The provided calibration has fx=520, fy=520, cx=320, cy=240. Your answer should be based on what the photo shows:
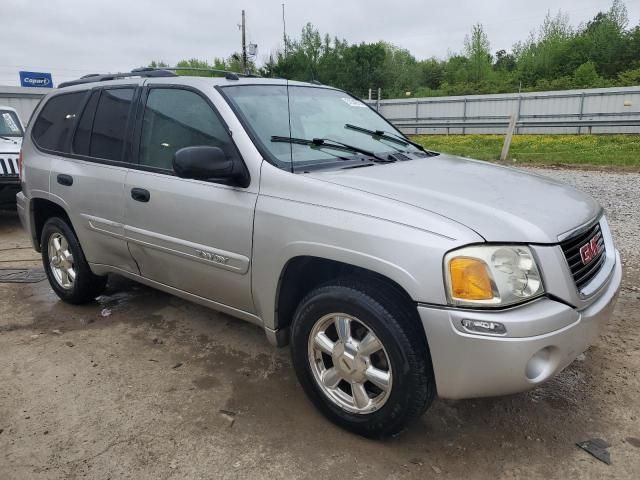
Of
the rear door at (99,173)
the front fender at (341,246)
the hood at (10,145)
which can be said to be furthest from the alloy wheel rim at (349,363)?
the hood at (10,145)

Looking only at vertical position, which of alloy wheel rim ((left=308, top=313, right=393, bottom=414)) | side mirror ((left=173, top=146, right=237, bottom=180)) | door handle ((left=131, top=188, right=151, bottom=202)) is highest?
side mirror ((left=173, top=146, right=237, bottom=180))

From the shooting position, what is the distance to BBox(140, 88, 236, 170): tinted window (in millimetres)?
3067

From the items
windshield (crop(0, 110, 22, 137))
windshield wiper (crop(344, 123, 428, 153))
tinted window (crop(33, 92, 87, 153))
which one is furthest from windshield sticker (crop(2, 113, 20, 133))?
windshield wiper (crop(344, 123, 428, 153))

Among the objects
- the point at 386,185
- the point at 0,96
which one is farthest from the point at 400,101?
the point at 386,185

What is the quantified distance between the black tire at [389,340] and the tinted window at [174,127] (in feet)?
3.39

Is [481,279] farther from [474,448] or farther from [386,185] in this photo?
[474,448]

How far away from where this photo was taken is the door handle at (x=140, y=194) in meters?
3.32

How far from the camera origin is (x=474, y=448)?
8.28 feet

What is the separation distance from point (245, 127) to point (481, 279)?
1564 millimetres

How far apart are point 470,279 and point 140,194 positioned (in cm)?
221

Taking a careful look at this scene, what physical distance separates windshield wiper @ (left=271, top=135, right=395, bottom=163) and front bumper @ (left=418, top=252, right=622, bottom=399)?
4.26 feet

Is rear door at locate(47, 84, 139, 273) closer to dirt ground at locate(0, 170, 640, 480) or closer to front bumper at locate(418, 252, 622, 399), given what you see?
dirt ground at locate(0, 170, 640, 480)

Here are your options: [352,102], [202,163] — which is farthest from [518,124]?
[202,163]

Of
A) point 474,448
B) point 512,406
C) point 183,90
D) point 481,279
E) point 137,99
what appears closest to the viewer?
point 481,279
